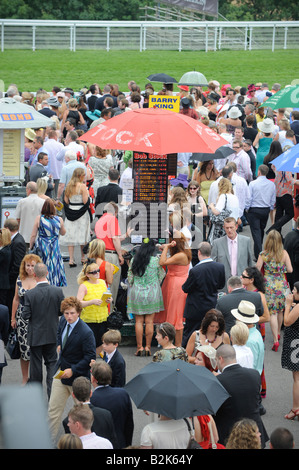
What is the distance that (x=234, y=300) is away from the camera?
8.68 meters

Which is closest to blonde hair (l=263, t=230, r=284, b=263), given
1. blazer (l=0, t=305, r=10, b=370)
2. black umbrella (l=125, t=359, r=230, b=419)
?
blazer (l=0, t=305, r=10, b=370)

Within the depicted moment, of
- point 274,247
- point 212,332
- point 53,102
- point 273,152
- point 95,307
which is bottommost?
point 95,307

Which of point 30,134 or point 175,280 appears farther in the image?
point 30,134

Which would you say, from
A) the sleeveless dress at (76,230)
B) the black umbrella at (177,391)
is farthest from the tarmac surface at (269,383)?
the sleeveless dress at (76,230)

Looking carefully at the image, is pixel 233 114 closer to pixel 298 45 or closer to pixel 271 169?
pixel 271 169

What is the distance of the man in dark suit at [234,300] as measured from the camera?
28.5 feet

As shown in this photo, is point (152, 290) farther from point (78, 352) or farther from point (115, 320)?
point (78, 352)

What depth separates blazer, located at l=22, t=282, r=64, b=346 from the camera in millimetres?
8453

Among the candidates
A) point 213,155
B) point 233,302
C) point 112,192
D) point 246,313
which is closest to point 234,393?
point 246,313

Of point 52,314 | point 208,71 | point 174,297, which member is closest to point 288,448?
point 52,314

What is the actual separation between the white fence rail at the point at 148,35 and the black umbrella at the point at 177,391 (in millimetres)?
34022

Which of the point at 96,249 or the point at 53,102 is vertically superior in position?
the point at 53,102

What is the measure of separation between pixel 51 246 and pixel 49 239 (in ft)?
0.36

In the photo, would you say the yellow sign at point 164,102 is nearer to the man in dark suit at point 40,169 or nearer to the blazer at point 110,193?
the blazer at point 110,193
